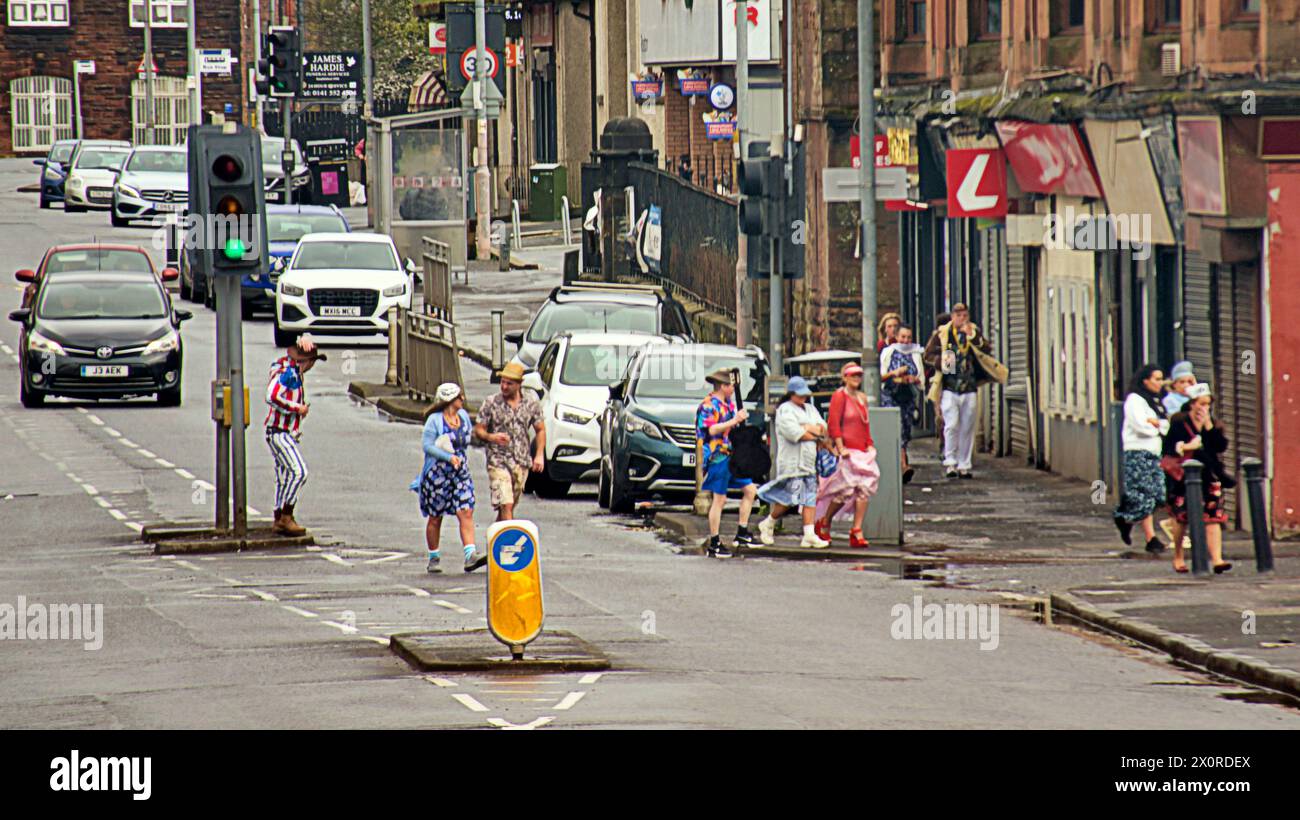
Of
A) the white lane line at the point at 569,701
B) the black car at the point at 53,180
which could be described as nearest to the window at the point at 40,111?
the black car at the point at 53,180

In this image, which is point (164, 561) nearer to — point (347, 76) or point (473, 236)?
point (473, 236)

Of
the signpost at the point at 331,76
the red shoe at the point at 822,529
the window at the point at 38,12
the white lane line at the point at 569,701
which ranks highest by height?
the window at the point at 38,12

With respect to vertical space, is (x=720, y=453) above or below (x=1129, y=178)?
below

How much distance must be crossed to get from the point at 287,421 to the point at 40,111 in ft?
234

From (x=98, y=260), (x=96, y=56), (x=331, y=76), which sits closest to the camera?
(x=98, y=260)

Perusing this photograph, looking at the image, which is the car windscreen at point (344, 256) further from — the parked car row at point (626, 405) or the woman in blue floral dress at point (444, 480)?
the woman in blue floral dress at point (444, 480)

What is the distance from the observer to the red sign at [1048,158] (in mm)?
27078

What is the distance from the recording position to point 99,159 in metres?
64.9

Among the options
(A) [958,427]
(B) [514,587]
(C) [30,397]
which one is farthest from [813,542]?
(C) [30,397]

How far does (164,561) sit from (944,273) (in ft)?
49.3

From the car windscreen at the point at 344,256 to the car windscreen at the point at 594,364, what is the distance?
1360 cm

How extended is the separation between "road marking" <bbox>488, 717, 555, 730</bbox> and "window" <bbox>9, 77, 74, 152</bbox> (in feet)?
262

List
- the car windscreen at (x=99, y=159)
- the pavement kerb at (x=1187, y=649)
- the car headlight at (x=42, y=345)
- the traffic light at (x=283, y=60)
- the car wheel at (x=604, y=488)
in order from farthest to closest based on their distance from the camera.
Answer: the car windscreen at (x=99, y=159)
the traffic light at (x=283, y=60)
the car headlight at (x=42, y=345)
the car wheel at (x=604, y=488)
the pavement kerb at (x=1187, y=649)

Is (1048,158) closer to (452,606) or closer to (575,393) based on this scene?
(575,393)
